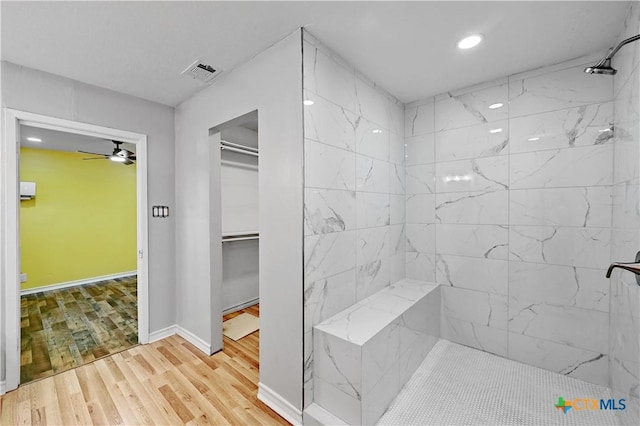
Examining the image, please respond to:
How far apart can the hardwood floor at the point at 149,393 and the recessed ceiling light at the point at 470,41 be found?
2.85 m

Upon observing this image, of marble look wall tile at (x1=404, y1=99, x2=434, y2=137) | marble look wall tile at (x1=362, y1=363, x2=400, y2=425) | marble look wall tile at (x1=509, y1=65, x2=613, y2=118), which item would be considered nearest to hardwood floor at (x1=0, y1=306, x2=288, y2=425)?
marble look wall tile at (x1=362, y1=363, x2=400, y2=425)

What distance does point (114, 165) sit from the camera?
520cm

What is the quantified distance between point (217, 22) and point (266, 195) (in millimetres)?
1124

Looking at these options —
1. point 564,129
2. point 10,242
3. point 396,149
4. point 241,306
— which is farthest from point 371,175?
point 10,242

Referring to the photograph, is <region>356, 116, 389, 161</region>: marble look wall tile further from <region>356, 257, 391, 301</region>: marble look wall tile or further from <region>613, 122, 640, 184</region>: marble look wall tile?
<region>613, 122, 640, 184</region>: marble look wall tile

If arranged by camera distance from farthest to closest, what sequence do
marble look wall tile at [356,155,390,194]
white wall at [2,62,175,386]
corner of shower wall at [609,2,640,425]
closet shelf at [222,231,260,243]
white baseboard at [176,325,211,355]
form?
→ closet shelf at [222,231,260,243]
white baseboard at [176,325,211,355]
marble look wall tile at [356,155,390,194]
white wall at [2,62,175,386]
corner of shower wall at [609,2,640,425]

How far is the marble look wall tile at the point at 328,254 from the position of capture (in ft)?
5.68

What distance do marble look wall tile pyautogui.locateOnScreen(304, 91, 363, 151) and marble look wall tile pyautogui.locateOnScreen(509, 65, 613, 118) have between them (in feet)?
4.54

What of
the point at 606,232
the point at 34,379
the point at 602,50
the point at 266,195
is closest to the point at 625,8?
the point at 602,50

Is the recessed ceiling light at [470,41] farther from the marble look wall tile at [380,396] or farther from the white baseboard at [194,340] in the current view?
the white baseboard at [194,340]

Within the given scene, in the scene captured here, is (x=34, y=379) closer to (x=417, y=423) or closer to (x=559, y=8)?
(x=417, y=423)

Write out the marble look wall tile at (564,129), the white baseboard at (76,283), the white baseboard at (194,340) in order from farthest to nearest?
the white baseboard at (76,283)
the white baseboard at (194,340)
the marble look wall tile at (564,129)

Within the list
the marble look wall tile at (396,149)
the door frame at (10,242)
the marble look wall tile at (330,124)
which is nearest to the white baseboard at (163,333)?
the door frame at (10,242)

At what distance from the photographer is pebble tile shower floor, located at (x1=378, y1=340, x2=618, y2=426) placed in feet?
5.56
